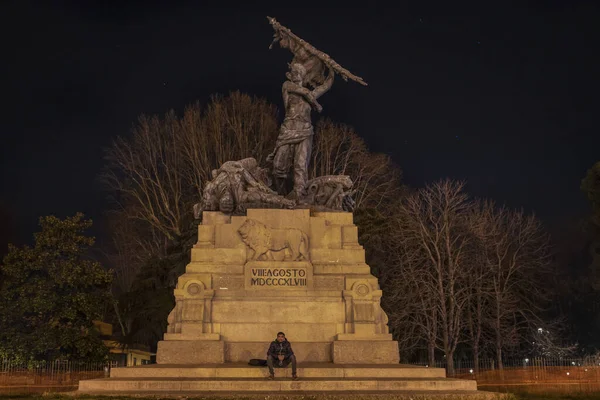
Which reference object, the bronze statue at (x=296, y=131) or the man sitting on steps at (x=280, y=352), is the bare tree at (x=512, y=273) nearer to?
the bronze statue at (x=296, y=131)

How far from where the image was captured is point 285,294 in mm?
15211

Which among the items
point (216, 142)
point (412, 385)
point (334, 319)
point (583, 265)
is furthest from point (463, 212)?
point (412, 385)

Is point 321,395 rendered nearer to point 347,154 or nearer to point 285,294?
point 285,294

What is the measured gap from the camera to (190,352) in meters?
14.3

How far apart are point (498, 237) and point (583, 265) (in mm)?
7412

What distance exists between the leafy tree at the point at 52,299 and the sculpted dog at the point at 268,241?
Answer: 32.0 feet

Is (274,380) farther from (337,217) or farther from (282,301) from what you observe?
(337,217)

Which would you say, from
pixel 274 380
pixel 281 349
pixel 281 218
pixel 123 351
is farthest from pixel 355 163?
pixel 274 380

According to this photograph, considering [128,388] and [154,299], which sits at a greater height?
[154,299]

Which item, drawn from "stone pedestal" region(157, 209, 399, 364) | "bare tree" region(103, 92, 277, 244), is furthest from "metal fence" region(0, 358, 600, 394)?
"bare tree" region(103, 92, 277, 244)

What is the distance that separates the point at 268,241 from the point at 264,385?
431cm

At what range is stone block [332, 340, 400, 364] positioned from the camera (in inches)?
566

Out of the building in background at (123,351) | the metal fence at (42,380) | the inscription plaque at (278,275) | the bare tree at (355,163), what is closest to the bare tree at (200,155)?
the bare tree at (355,163)

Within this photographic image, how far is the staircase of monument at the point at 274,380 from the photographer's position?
11.8m
